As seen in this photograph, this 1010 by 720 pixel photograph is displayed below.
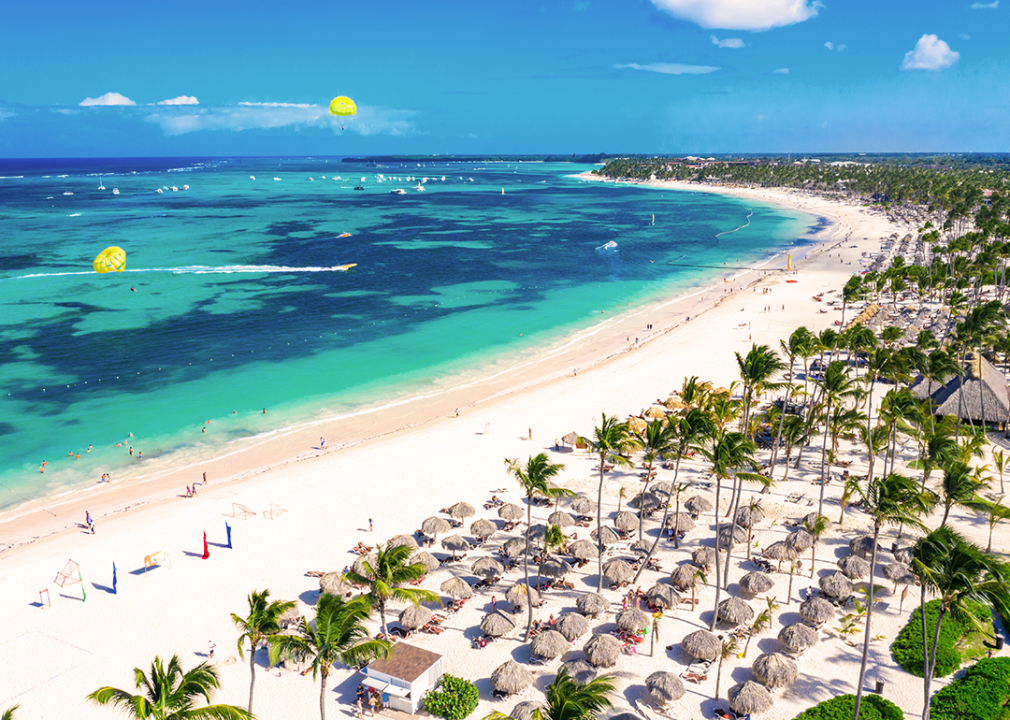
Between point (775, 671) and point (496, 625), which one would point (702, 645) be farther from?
point (496, 625)

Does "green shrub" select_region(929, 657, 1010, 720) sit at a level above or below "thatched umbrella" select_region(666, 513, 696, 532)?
below

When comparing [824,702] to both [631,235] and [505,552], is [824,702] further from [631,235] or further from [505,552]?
[631,235]

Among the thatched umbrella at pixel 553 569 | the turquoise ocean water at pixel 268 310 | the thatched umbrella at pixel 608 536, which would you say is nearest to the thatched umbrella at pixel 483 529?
the thatched umbrella at pixel 553 569

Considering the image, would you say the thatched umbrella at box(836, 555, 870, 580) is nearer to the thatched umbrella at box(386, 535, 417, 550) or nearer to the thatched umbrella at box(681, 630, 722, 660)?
the thatched umbrella at box(681, 630, 722, 660)

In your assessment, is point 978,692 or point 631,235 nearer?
point 978,692

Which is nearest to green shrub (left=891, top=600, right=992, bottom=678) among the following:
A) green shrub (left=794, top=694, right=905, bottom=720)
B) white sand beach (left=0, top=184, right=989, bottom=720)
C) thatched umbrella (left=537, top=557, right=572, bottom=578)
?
white sand beach (left=0, top=184, right=989, bottom=720)

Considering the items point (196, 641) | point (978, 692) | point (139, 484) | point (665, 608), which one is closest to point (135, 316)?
point (139, 484)
